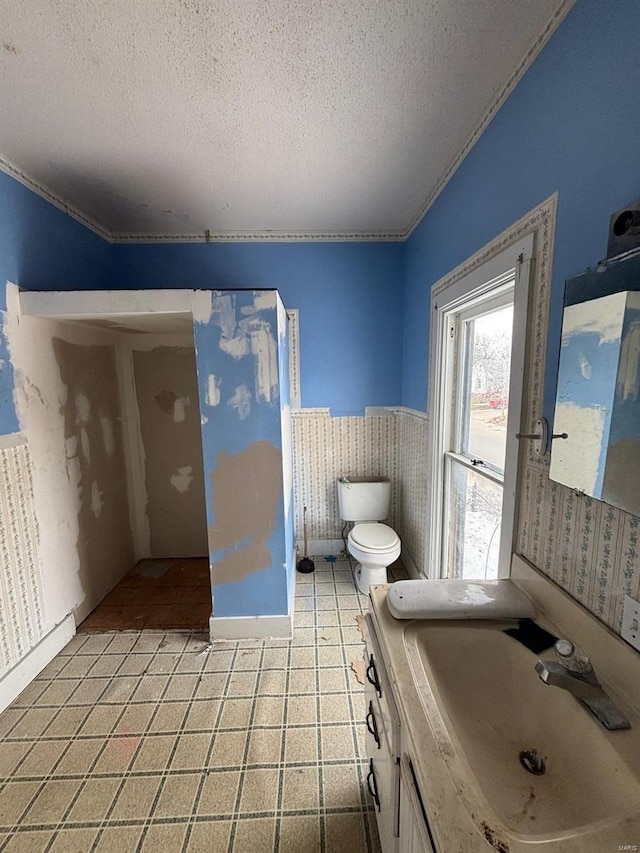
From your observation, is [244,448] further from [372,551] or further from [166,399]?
[166,399]

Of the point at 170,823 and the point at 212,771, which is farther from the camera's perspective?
the point at 212,771

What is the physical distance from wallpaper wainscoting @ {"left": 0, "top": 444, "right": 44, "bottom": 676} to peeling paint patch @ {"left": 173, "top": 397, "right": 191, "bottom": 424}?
1097 mm

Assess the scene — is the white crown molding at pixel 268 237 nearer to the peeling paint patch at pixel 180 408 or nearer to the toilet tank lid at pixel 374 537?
the peeling paint patch at pixel 180 408

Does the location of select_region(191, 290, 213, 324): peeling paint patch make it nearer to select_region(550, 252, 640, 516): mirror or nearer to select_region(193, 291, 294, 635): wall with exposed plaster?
select_region(193, 291, 294, 635): wall with exposed plaster

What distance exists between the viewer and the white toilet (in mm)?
2367

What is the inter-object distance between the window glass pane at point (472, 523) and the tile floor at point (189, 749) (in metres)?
0.75

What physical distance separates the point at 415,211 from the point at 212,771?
3.06m

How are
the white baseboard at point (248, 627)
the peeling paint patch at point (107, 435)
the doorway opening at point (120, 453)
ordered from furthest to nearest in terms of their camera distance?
1. the peeling paint patch at point (107, 435)
2. the white baseboard at point (248, 627)
3. the doorway opening at point (120, 453)

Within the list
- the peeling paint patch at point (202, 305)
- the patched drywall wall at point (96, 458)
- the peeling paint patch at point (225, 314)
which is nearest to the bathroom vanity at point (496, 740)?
the peeling paint patch at point (225, 314)

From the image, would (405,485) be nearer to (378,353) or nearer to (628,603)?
(378,353)

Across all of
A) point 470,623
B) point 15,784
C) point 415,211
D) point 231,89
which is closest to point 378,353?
point 415,211

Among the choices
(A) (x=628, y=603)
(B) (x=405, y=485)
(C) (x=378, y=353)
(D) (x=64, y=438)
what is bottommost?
(B) (x=405, y=485)

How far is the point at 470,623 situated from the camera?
1.05 metres

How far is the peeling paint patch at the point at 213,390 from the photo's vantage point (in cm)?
192
